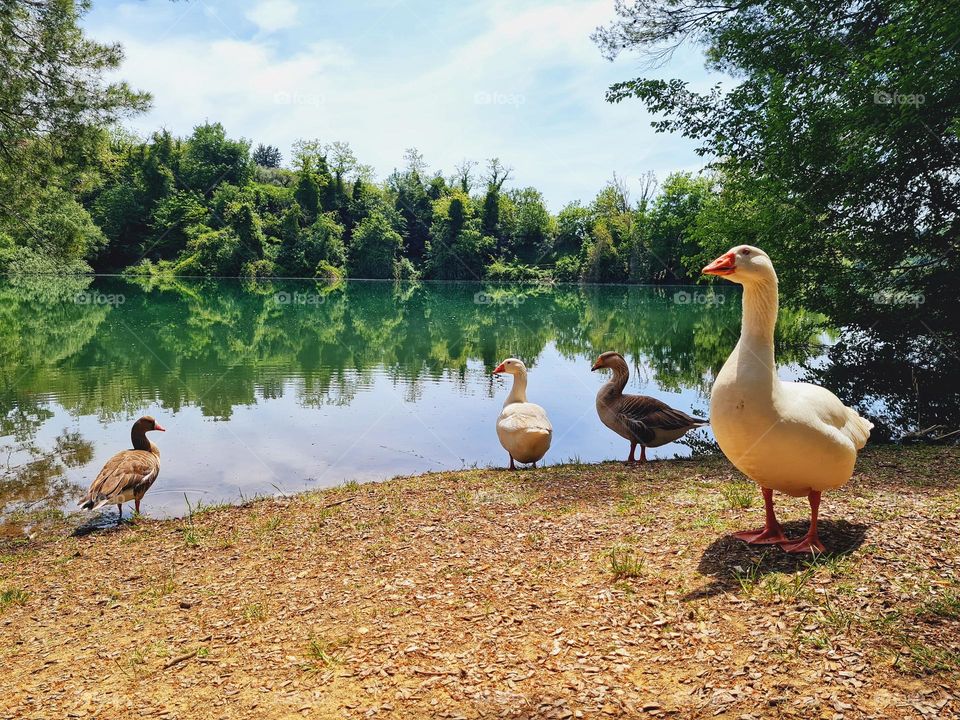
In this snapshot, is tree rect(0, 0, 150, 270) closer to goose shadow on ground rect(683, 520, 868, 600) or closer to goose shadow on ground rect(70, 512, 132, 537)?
goose shadow on ground rect(70, 512, 132, 537)

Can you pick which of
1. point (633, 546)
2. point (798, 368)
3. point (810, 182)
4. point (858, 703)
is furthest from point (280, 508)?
point (798, 368)

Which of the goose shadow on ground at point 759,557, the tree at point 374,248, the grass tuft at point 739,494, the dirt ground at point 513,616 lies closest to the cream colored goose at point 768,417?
the goose shadow on ground at point 759,557

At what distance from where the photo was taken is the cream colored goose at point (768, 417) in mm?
4145

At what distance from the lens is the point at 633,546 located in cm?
506

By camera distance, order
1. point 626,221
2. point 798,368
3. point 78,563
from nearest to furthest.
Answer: point 78,563, point 798,368, point 626,221

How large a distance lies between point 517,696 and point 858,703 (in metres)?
1.79

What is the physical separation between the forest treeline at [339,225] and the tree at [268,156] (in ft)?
59.4

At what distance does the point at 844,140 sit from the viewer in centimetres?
1214

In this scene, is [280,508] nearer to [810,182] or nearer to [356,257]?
[810,182]

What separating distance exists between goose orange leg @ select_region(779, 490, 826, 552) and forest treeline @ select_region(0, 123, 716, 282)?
64638 millimetres

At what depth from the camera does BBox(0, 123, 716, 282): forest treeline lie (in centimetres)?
7450

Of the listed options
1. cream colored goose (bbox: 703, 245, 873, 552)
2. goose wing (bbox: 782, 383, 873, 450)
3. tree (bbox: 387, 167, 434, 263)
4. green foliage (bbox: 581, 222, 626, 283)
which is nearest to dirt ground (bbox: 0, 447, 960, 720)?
cream colored goose (bbox: 703, 245, 873, 552)

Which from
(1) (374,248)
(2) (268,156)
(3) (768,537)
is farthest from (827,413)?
(2) (268,156)

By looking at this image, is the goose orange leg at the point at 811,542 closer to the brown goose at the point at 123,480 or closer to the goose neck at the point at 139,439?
the brown goose at the point at 123,480
